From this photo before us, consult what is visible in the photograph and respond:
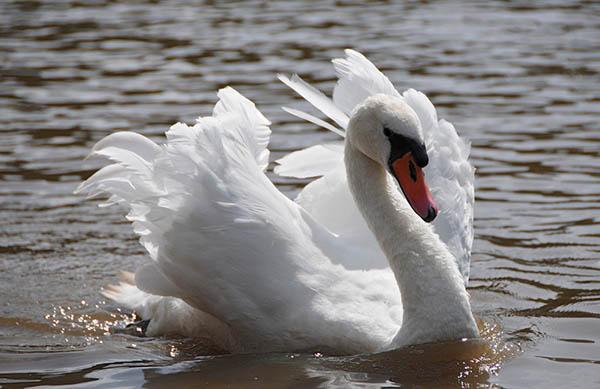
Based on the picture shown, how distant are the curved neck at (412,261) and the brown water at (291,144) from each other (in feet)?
0.41

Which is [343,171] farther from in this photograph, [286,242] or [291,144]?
[291,144]

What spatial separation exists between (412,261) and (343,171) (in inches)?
49.3

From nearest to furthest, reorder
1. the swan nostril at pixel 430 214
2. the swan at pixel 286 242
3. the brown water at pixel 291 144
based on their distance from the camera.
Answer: the swan nostril at pixel 430 214 < the swan at pixel 286 242 < the brown water at pixel 291 144

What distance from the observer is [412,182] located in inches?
241

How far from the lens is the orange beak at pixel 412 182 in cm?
610

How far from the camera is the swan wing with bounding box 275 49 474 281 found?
7.06 meters

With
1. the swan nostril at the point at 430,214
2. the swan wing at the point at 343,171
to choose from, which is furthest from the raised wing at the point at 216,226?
the swan nostril at the point at 430,214

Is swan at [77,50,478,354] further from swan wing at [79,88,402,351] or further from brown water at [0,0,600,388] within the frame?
brown water at [0,0,600,388]

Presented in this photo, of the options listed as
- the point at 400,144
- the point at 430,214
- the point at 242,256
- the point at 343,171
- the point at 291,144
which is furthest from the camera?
the point at 291,144

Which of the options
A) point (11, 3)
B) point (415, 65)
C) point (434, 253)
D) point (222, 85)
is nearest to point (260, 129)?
point (434, 253)

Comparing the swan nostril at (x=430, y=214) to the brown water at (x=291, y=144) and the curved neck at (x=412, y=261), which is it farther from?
the brown water at (x=291, y=144)

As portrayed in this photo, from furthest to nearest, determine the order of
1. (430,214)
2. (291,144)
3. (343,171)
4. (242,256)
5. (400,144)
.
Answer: (291,144) < (343,171) < (242,256) < (400,144) < (430,214)

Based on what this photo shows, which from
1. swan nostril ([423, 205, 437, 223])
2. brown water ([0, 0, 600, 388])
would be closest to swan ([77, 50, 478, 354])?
swan nostril ([423, 205, 437, 223])

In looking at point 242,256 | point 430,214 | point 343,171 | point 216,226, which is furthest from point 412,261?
point 343,171
